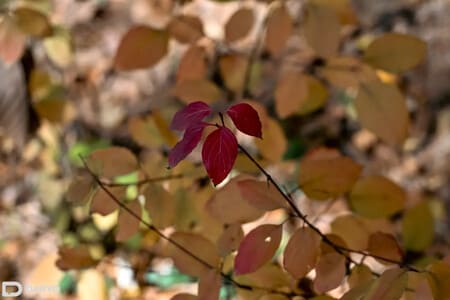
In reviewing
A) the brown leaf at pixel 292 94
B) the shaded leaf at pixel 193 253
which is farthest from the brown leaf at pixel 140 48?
the shaded leaf at pixel 193 253

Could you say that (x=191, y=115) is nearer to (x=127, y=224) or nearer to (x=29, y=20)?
(x=127, y=224)

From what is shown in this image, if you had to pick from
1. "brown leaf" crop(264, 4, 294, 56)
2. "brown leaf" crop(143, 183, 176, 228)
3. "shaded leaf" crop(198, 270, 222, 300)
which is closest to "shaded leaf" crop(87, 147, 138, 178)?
"brown leaf" crop(143, 183, 176, 228)

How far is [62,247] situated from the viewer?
675 millimetres

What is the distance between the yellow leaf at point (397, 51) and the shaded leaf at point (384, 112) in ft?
0.09

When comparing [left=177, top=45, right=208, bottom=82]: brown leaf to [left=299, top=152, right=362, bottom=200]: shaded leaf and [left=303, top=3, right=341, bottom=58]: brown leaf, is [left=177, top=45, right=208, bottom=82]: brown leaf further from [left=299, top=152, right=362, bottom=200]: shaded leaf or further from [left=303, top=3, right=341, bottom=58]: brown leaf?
[left=299, top=152, right=362, bottom=200]: shaded leaf

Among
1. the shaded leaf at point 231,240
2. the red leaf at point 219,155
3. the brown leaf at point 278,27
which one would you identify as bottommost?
the shaded leaf at point 231,240

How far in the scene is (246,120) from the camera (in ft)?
1.38

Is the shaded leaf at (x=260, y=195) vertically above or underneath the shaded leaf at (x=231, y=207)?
above

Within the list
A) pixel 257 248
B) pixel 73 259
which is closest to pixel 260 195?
pixel 257 248

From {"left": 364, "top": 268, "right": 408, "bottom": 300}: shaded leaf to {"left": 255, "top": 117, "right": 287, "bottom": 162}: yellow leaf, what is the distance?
0.36 m

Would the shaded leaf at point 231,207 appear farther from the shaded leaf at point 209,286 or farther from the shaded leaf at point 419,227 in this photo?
the shaded leaf at point 419,227

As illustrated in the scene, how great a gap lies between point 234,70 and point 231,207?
477mm

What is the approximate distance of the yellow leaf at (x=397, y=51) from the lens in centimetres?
75

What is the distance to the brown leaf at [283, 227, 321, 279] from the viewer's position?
1.65 ft
